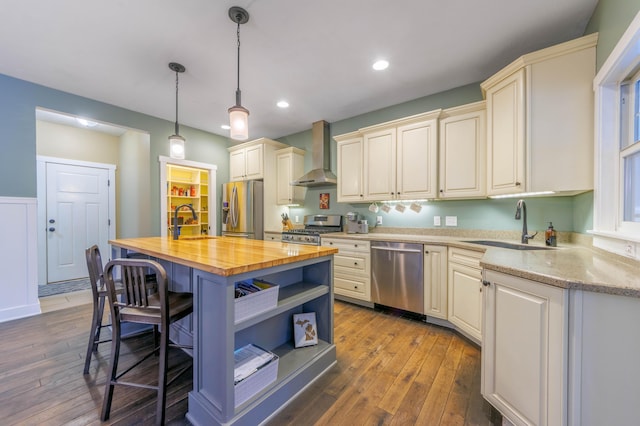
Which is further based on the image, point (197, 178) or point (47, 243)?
point (197, 178)

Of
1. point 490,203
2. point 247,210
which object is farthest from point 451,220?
point 247,210

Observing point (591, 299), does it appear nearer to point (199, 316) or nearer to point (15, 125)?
point (199, 316)

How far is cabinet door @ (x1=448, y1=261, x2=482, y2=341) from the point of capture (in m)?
2.18

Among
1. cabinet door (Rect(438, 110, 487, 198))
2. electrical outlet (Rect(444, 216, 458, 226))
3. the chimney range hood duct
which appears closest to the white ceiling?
cabinet door (Rect(438, 110, 487, 198))

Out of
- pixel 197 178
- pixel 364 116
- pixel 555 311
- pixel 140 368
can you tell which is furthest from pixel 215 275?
pixel 197 178

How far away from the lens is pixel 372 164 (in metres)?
3.42

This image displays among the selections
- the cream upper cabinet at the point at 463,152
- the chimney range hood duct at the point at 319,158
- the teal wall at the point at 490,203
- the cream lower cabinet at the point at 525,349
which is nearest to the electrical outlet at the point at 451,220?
the teal wall at the point at 490,203

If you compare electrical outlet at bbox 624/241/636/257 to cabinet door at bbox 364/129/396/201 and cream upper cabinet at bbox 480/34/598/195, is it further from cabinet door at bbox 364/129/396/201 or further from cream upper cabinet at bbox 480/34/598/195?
cabinet door at bbox 364/129/396/201

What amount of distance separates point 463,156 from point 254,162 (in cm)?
326

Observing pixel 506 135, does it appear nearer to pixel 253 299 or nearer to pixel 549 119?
pixel 549 119

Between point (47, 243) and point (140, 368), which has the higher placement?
point (47, 243)

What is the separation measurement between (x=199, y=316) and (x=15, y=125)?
3516 millimetres

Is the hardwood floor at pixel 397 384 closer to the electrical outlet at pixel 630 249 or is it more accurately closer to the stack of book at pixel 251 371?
the stack of book at pixel 251 371

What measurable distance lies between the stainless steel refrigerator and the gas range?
67 cm
